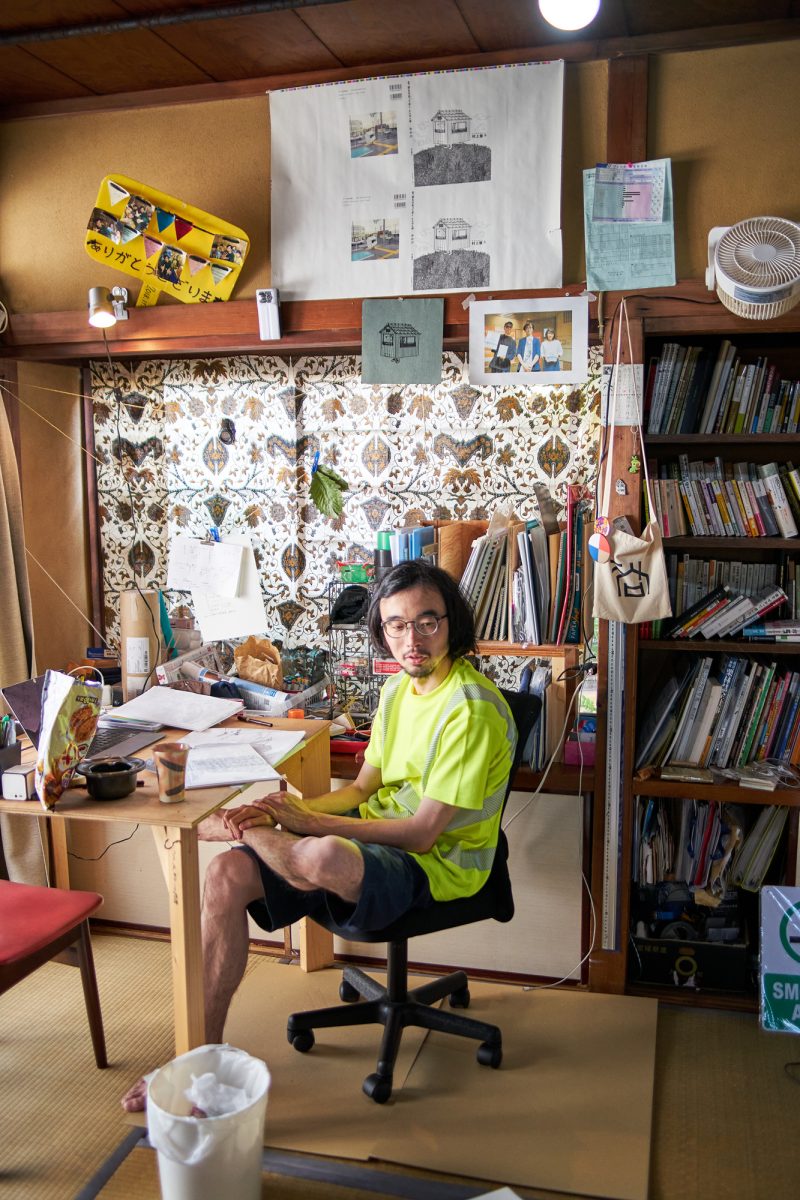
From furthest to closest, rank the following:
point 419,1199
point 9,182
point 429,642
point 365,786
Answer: point 9,182 < point 365,786 < point 429,642 < point 419,1199

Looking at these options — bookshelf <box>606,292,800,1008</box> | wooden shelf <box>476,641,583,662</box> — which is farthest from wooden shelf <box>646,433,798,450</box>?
wooden shelf <box>476,641,583,662</box>

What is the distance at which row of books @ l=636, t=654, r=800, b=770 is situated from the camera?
265 cm

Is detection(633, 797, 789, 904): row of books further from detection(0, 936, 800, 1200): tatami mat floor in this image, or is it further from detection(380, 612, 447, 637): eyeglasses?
detection(380, 612, 447, 637): eyeglasses

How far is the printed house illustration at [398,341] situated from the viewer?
8.78 feet

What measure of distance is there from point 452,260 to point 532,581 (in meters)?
0.90

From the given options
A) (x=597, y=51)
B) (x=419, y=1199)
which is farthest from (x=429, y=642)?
(x=597, y=51)

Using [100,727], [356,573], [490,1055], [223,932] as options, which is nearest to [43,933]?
[223,932]

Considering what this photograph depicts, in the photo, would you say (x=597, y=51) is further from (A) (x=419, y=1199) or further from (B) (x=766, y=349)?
(A) (x=419, y=1199)

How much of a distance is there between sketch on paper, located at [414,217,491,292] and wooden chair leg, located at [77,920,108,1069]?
1872 millimetres

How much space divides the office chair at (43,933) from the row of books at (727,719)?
4.97 feet

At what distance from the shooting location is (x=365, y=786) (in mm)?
2449

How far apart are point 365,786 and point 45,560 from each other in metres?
1.50

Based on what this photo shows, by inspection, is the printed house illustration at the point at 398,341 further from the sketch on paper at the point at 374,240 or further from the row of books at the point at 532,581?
the row of books at the point at 532,581

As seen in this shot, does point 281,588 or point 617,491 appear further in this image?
point 281,588
